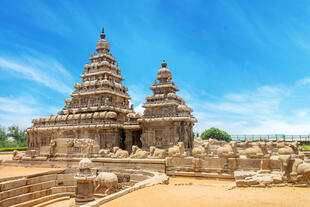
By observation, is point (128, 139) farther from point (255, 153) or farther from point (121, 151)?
point (255, 153)

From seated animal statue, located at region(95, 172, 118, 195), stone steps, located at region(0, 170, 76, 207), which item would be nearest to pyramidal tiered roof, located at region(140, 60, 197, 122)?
stone steps, located at region(0, 170, 76, 207)

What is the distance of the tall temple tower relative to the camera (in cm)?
3111

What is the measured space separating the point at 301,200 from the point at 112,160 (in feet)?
43.6

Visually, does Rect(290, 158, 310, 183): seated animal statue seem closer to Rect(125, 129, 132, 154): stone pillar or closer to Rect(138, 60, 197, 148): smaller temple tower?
Rect(138, 60, 197, 148): smaller temple tower

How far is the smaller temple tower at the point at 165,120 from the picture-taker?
2828 cm

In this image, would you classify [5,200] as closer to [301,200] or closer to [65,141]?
[65,141]

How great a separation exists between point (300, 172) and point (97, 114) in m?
25.7

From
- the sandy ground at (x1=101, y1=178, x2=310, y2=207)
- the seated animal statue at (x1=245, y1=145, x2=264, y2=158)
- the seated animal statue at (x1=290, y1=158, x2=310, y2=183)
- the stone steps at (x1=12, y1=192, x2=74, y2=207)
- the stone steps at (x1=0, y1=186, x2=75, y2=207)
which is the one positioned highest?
the seated animal statue at (x1=245, y1=145, x2=264, y2=158)

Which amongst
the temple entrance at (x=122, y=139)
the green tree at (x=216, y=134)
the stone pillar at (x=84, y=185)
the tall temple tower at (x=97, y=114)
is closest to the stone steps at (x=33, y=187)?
the stone pillar at (x=84, y=185)

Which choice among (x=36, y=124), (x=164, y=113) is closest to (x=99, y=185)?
(x=164, y=113)

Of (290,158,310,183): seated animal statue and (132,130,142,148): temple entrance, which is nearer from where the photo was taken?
(290,158,310,183): seated animal statue

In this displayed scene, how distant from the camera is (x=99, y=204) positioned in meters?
7.72

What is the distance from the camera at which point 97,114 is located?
31781mm

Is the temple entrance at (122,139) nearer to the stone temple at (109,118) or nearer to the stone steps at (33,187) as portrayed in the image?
the stone temple at (109,118)
